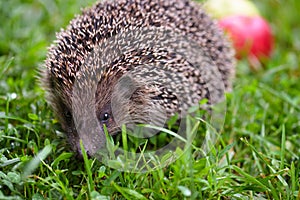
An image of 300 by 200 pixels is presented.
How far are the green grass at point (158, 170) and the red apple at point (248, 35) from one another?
0.64 ft

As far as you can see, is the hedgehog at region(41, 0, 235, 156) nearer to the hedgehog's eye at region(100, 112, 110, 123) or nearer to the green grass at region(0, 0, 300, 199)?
the hedgehog's eye at region(100, 112, 110, 123)

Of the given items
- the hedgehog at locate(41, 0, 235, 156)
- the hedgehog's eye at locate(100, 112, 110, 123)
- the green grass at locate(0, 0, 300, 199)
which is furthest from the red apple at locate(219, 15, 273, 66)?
the hedgehog's eye at locate(100, 112, 110, 123)

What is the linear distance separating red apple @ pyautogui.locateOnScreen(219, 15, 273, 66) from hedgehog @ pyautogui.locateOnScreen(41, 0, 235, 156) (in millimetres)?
1652

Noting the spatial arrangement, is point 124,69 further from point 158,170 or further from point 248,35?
point 248,35

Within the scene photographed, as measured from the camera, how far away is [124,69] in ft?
13.1

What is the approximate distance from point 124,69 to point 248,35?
2986mm

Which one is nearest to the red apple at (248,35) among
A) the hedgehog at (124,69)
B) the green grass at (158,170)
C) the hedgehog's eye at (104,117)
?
the green grass at (158,170)

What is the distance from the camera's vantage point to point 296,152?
4.43 meters

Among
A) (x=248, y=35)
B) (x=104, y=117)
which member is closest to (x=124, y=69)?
(x=104, y=117)

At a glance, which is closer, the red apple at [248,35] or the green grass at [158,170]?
the green grass at [158,170]

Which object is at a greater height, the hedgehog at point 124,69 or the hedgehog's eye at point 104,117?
the hedgehog at point 124,69

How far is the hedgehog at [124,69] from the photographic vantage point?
388cm

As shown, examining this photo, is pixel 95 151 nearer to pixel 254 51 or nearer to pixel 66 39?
pixel 66 39

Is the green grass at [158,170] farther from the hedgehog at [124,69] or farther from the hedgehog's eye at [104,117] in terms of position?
the hedgehog's eye at [104,117]
